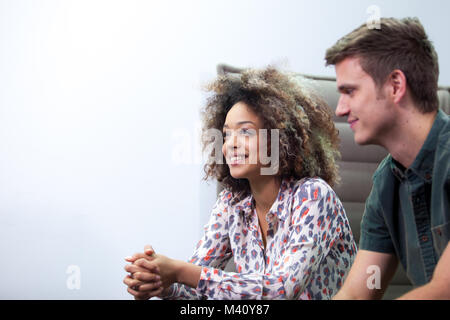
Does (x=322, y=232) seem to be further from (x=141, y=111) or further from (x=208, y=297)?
(x=141, y=111)

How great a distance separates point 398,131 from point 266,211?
0.47m

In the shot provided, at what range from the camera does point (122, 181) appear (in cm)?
190

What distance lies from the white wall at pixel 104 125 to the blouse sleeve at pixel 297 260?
2.64 ft

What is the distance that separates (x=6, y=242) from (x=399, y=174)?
1493 millimetres

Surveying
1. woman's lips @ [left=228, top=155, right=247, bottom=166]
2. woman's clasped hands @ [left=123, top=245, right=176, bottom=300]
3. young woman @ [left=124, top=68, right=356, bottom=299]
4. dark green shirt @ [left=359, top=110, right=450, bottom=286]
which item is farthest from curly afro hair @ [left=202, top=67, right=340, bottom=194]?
woman's clasped hands @ [left=123, top=245, right=176, bottom=300]

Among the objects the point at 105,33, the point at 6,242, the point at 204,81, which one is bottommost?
the point at 6,242

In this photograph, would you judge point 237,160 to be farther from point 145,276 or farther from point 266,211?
point 145,276

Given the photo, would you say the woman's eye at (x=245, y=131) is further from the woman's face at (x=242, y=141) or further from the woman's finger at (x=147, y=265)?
the woman's finger at (x=147, y=265)

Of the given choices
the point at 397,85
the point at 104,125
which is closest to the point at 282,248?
the point at 397,85

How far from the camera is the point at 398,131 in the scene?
930 millimetres

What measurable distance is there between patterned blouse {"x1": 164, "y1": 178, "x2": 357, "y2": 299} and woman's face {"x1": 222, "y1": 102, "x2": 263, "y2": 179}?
0.11 metres

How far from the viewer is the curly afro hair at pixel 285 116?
50.8 inches

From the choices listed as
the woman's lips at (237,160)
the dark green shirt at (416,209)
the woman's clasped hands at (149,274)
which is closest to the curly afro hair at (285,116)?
the woman's lips at (237,160)
